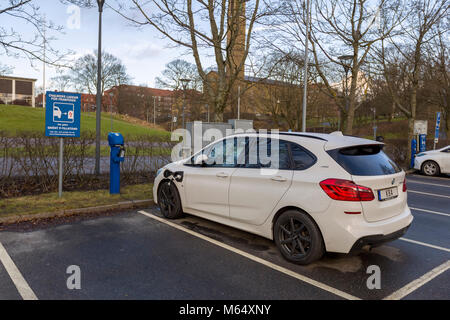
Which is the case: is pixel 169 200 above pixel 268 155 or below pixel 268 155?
below

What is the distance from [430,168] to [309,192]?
12769 millimetres

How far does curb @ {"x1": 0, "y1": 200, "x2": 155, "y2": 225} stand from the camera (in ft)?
18.6

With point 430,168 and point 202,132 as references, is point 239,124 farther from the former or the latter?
point 430,168

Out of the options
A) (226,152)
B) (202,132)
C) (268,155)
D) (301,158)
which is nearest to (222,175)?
(226,152)

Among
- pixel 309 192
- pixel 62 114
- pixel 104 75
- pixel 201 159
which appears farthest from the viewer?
pixel 104 75

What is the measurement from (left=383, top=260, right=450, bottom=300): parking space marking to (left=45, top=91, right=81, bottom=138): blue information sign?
21.3 feet

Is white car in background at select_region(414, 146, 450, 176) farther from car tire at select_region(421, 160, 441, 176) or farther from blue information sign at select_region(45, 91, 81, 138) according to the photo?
blue information sign at select_region(45, 91, 81, 138)

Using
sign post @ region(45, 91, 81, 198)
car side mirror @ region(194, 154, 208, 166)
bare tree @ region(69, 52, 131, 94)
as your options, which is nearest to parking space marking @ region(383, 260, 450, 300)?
car side mirror @ region(194, 154, 208, 166)

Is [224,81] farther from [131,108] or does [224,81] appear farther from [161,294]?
[131,108]

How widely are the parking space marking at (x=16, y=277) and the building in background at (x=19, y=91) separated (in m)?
78.2

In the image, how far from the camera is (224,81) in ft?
34.8

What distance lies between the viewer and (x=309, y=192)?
3.86 meters
